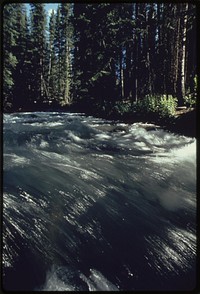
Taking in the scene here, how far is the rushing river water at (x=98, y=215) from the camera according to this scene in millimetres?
3137

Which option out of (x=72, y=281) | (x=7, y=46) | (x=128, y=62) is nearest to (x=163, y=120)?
(x=128, y=62)

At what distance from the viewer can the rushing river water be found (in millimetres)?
3137

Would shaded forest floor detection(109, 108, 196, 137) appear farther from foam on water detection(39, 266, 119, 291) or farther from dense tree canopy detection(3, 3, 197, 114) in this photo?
foam on water detection(39, 266, 119, 291)

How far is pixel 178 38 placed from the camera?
9023 millimetres

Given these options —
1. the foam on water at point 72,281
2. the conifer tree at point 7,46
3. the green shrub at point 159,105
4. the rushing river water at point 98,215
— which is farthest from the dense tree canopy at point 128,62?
the foam on water at point 72,281

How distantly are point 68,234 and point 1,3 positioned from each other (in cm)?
302

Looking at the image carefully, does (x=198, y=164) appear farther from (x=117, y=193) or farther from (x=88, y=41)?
(x=88, y=41)

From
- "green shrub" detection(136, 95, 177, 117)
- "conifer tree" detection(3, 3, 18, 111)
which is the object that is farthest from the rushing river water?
"green shrub" detection(136, 95, 177, 117)

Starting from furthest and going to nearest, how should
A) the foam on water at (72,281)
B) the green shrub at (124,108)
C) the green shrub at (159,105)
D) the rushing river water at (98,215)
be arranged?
the green shrub at (124,108) → the green shrub at (159,105) → the rushing river water at (98,215) → the foam on water at (72,281)

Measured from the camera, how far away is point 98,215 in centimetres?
394

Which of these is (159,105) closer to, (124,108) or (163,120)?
(163,120)

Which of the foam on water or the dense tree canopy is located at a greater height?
the dense tree canopy

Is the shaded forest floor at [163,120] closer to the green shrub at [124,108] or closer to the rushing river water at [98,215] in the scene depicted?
the green shrub at [124,108]

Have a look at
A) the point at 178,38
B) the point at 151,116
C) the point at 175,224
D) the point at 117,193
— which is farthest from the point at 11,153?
the point at 178,38
